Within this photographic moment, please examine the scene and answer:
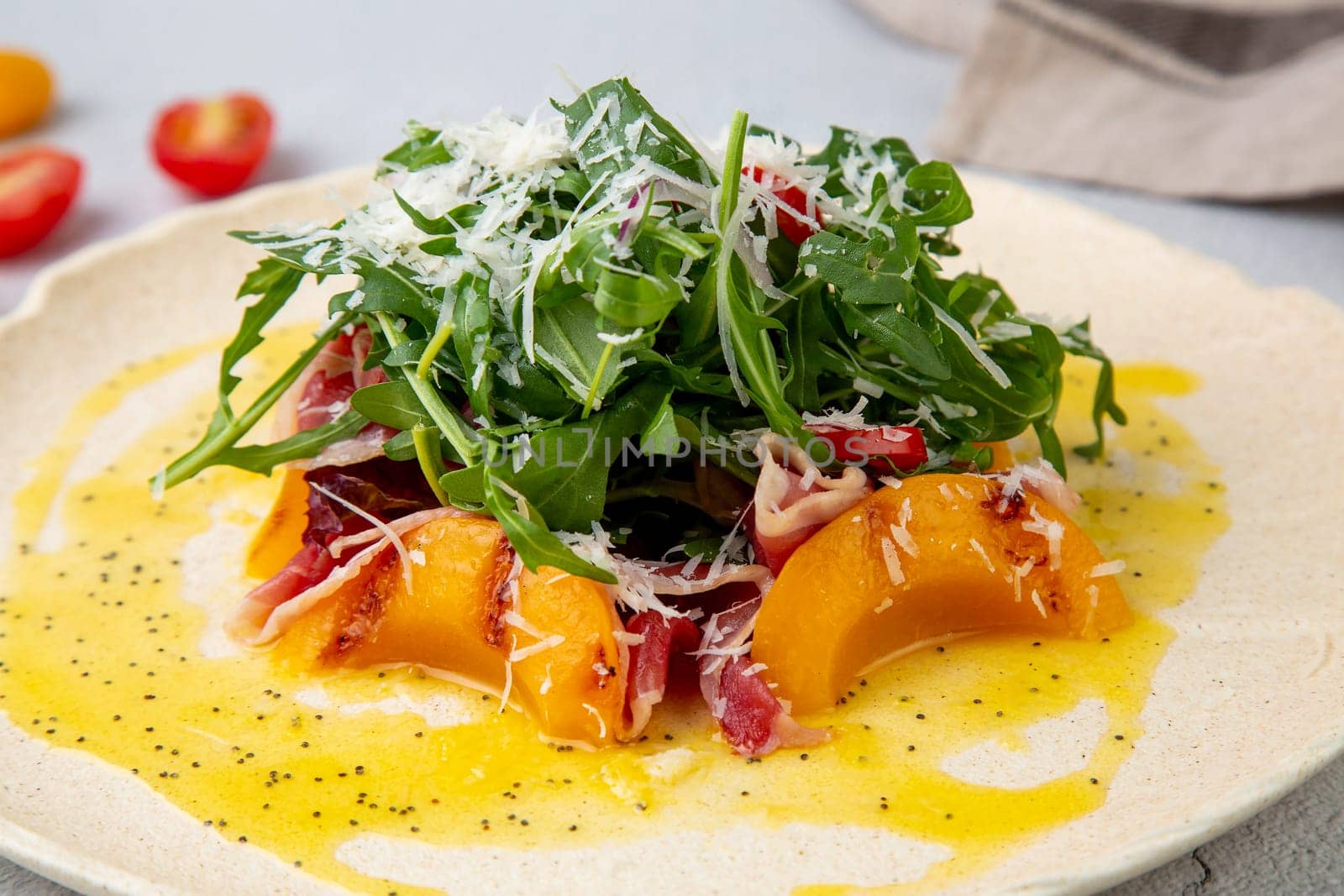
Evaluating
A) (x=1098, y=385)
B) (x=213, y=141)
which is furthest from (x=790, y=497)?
(x=213, y=141)

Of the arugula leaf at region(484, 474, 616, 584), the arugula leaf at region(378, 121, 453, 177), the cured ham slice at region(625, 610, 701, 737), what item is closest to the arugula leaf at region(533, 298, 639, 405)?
the arugula leaf at region(484, 474, 616, 584)

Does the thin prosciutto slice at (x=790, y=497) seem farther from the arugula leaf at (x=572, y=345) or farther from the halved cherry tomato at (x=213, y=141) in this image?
the halved cherry tomato at (x=213, y=141)

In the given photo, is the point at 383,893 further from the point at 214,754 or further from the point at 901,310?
the point at 901,310

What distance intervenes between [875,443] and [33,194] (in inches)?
163

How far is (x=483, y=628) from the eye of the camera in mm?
2986

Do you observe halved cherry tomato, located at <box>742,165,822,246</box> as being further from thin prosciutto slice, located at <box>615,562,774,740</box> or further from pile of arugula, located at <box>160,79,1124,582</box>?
thin prosciutto slice, located at <box>615,562,774,740</box>

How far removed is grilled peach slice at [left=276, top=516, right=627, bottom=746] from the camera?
2855 mm

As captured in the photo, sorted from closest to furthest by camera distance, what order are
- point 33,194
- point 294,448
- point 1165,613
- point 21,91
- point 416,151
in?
point 1165,613 → point 294,448 → point 416,151 → point 33,194 → point 21,91

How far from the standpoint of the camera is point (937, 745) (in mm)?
2859

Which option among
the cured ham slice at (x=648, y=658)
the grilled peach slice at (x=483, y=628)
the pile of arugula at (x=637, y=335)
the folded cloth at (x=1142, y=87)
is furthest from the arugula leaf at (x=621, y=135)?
the folded cloth at (x=1142, y=87)

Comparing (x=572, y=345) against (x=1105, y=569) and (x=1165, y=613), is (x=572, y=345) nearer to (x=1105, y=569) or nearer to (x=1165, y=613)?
(x=1105, y=569)

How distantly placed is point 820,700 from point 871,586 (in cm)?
28

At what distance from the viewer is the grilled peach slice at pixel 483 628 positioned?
2855mm

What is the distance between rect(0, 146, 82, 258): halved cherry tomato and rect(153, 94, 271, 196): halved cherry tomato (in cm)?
42
